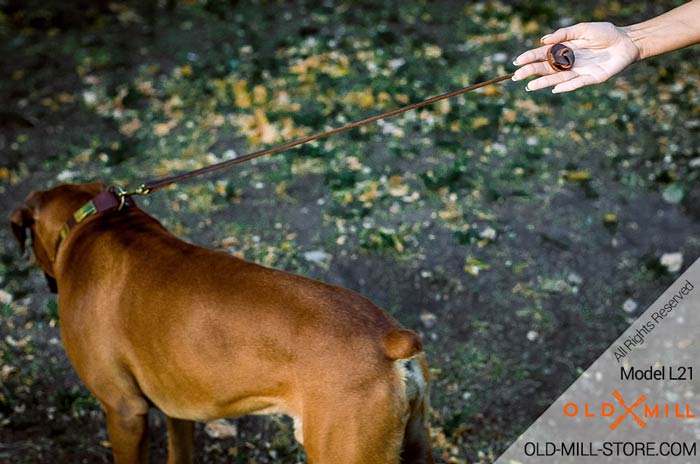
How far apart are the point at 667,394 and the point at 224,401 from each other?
8.56 feet

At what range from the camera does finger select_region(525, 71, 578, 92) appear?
3537 mm

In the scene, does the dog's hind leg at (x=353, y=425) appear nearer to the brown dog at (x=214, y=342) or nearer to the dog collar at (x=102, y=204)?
the brown dog at (x=214, y=342)

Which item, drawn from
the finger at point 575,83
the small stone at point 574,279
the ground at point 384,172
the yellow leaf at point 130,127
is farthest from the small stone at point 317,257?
the yellow leaf at point 130,127

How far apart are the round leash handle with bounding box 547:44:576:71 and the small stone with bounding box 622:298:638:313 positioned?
198 cm

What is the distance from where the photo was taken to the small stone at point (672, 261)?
204 inches

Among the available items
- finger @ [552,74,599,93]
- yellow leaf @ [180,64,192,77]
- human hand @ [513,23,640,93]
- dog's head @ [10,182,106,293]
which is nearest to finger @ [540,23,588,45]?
human hand @ [513,23,640,93]

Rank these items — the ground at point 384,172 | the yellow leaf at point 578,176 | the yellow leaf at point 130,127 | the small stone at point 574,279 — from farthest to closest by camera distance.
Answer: the yellow leaf at point 130,127 < the yellow leaf at point 578,176 < the small stone at point 574,279 < the ground at point 384,172

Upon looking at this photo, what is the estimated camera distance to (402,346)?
2748 millimetres

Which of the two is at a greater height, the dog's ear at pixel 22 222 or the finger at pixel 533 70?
the finger at pixel 533 70

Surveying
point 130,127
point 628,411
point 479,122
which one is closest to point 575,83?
point 628,411

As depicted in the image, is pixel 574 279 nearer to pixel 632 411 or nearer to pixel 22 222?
pixel 632 411

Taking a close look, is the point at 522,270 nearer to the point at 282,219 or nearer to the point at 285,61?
the point at 282,219

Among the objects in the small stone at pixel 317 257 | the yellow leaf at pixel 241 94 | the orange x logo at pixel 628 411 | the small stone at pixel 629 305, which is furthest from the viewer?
the yellow leaf at pixel 241 94

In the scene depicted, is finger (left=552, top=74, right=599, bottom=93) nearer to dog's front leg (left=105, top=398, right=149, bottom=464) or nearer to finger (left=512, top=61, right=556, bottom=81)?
finger (left=512, top=61, right=556, bottom=81)
